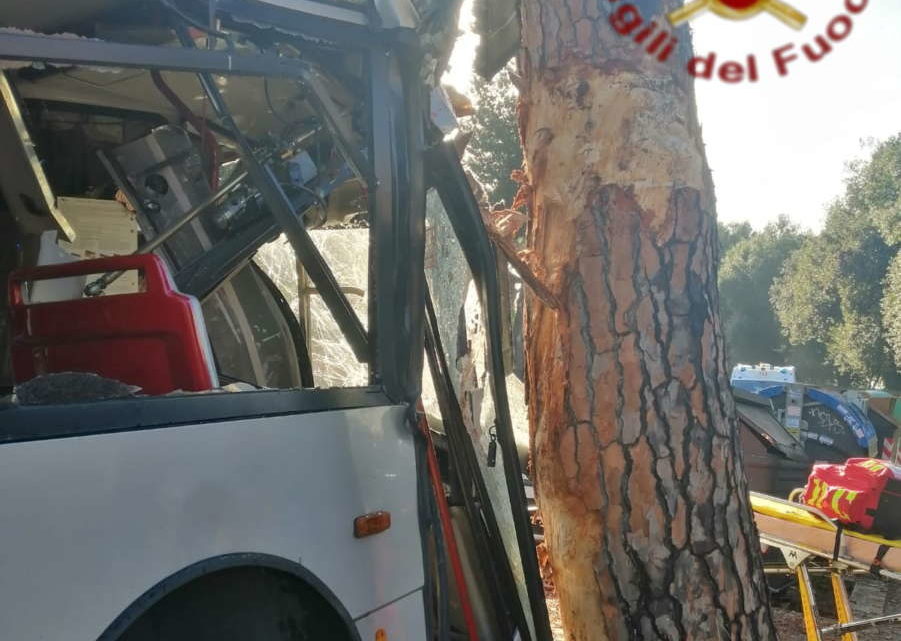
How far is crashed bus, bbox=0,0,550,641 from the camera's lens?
1.33 metres

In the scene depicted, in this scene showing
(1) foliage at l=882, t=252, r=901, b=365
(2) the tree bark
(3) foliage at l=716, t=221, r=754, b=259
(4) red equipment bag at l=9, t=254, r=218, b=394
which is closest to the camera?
(4) red equipment bag at l=9, t=254, r=218, b=394

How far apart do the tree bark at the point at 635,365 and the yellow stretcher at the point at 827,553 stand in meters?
1.32

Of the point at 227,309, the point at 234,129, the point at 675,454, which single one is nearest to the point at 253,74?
the point at 234,129

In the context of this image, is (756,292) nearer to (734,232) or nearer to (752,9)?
(734,232)

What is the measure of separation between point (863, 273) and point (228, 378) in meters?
37.0

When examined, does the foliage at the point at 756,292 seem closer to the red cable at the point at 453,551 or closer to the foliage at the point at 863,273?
the foliage at the point at 863,273

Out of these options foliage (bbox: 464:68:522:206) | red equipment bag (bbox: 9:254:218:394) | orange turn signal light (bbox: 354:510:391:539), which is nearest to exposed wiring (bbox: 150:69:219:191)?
red equipment bag (bbox: 9:254:218:394)

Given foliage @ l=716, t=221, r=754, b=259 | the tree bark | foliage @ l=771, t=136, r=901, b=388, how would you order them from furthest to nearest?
1. foliage @ l=716, t=221, r=754, b=259
2. foliage @ l=771, t=136, r=901, b=388
3. the tree bark

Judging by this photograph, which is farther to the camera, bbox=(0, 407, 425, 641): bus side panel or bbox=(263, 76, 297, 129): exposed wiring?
bbox=(263, 76, 297, 129): exposed wiring

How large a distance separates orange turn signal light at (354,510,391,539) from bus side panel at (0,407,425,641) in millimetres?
19

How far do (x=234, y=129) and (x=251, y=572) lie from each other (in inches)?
44.3

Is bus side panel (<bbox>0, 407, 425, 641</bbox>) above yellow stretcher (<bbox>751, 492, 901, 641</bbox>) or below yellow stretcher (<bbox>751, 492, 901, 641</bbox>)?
above

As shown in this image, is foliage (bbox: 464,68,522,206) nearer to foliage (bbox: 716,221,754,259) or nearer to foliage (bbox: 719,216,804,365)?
foliage (bbox: 719,216,804,365)

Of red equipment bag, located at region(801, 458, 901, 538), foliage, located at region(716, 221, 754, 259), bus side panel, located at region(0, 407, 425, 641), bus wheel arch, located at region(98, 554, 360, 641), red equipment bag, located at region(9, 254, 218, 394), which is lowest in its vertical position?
red equipment bag, located at region(801, 458, 901, 538)
